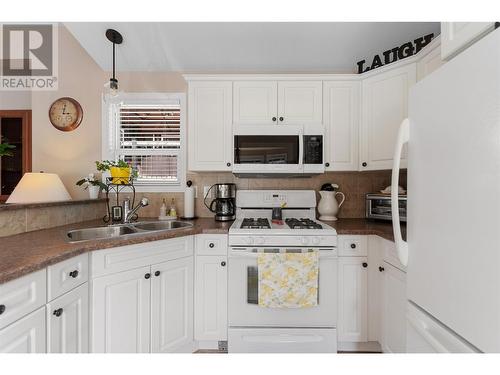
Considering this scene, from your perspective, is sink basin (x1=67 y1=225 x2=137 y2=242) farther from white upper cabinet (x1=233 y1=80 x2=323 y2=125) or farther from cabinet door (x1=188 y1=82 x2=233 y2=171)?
white upper cabinet (x1=233 y1=80 x2=323 y2=125)

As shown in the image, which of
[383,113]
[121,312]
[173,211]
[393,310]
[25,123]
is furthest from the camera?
[25,123]

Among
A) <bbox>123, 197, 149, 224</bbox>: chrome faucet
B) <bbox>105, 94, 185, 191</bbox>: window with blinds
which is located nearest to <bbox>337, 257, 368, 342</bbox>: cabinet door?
<bbox>123, 197, 149, 224</bbox>: chrome faucet

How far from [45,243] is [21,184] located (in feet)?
4.13

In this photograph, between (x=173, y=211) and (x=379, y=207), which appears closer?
(x=379, y=207)

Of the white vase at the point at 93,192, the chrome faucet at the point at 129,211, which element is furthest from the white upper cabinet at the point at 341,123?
the white vase at the point at 93,192

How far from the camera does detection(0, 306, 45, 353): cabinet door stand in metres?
0.85

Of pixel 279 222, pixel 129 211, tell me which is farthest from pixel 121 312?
pixel 279 222

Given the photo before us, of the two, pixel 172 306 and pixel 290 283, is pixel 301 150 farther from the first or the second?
pixel 172 306

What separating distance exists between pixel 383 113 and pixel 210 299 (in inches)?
78.0

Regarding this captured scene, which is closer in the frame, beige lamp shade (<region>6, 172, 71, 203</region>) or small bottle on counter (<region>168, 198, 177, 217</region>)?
beige lamp shade (<region>6, 172, 71, 203</region>)

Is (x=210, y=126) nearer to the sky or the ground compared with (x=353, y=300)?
nearer to the sky

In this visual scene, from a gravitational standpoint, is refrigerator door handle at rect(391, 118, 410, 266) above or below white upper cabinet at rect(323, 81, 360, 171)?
below

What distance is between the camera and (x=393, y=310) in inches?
60.7

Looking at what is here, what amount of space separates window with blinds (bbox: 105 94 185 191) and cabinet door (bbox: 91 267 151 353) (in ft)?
3.88
